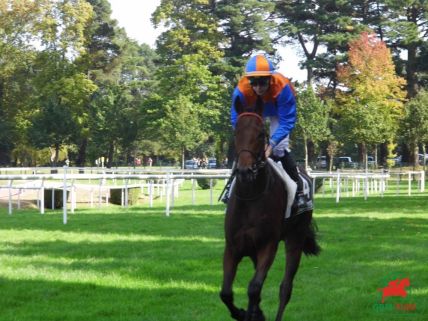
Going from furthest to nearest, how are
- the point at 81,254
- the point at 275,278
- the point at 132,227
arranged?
the point at 132,227, the point at 81,254, the point at 275,278

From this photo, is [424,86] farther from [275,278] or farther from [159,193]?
[275,278]

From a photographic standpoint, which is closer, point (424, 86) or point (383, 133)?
point (383, 133)

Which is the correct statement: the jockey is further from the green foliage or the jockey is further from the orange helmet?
the green foliage

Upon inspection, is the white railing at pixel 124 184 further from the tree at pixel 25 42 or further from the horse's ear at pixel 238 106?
the tree at pixel 25 42

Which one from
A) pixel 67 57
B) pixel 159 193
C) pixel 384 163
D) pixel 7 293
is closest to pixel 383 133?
pixel 384 163

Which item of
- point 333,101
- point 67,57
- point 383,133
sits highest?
point 67,57

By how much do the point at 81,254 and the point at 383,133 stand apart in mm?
37267

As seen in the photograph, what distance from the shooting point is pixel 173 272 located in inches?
354

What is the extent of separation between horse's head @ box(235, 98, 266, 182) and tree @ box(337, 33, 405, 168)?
41194 millimetres

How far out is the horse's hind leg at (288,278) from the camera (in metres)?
6.44

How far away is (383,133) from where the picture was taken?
44.9m

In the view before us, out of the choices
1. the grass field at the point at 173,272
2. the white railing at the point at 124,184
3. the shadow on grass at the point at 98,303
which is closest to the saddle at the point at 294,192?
the grass field at the point at 173,272

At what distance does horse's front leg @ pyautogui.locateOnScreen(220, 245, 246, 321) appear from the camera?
5.61m

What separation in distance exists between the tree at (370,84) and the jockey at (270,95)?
40520mm
